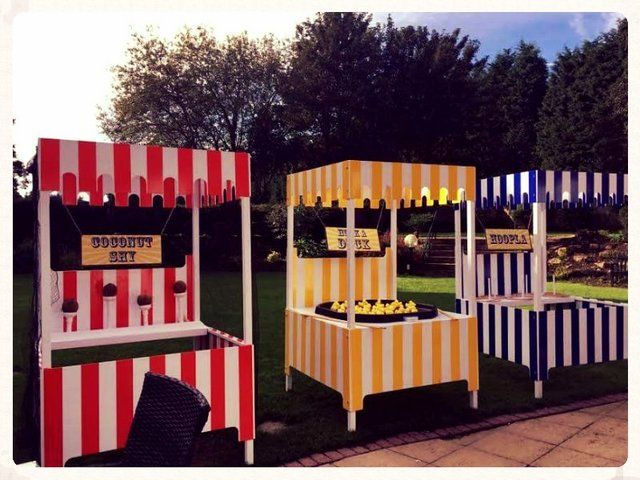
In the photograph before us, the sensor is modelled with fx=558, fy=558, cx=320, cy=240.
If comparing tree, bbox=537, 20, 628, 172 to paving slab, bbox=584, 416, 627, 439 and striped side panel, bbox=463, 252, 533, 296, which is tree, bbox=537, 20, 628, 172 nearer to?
striped side panel, bbox=463, 252, 533, 296

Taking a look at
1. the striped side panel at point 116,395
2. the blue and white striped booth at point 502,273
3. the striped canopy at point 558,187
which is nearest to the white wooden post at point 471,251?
the striped canopy at point 558,187

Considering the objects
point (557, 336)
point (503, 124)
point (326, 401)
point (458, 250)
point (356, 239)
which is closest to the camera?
point (326, 401)

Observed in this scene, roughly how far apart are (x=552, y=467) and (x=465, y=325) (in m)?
1.30

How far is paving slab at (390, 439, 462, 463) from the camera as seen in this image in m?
3.63

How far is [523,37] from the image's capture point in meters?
3.69

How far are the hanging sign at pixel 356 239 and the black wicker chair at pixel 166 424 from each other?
2.96 meters

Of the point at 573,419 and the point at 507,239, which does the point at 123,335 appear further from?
the point at 507,239

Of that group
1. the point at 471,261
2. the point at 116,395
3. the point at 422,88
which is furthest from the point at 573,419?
the point at 422,88

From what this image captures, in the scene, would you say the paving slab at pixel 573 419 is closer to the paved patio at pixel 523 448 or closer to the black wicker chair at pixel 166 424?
the paved patio at pixel 523 448

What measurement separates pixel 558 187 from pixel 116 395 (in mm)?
3933

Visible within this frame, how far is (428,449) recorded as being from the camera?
3.74 metres

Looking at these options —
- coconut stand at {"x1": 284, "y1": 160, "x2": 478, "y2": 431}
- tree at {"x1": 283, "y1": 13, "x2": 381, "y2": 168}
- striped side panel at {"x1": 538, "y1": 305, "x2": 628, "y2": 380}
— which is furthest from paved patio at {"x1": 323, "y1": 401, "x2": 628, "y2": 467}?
tree at {"x1": 283, "y1": 13, "x2": 381, "y2": 168}

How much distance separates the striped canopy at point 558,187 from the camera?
486cm
